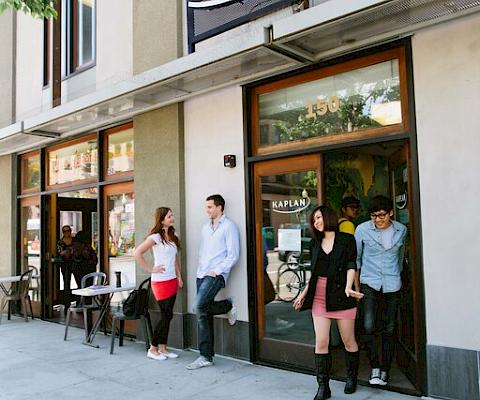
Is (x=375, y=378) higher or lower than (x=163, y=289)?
lower

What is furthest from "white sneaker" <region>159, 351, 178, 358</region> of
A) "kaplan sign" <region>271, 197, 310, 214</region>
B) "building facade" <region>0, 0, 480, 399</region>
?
"kaplan sign" <region>271, 197, 310, 214</region>

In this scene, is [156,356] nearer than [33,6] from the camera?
No

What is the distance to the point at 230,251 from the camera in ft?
17.7

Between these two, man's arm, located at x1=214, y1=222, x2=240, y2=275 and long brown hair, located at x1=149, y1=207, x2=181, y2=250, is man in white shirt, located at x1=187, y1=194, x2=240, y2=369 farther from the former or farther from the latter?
long brown hair, located at x1=149, y1=207, x2=181, y2=250

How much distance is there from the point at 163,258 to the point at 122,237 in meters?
1.75

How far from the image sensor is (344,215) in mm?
6148

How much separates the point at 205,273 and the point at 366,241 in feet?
6.08

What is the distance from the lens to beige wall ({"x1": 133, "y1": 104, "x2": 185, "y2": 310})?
621cm

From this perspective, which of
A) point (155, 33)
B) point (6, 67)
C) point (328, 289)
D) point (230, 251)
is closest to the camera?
point (328, 289)

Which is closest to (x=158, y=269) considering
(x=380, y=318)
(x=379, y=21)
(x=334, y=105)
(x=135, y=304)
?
(x=135, y=304)

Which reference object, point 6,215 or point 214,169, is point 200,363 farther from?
point 6,215

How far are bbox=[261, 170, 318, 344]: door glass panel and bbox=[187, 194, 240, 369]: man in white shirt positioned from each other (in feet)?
1.31

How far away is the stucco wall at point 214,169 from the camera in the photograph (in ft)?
18.4

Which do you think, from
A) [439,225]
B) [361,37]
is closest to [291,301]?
[439,225]
